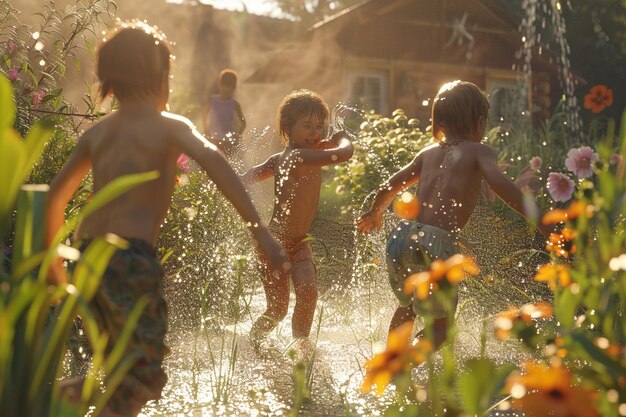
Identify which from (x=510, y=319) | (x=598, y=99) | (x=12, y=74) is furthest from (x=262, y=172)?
(x=598, y=99)

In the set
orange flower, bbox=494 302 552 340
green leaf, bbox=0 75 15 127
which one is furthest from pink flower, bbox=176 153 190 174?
green leaf, bbox=0 75 15 127

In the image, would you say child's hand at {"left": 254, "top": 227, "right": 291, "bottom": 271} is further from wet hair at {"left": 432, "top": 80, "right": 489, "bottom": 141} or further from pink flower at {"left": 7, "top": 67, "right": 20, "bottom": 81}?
pink flower at {"left": 7, "top": 67, "right": 20, "bottom": 81}

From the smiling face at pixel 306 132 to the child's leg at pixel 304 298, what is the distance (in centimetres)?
65

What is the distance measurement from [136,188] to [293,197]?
2118 millimetres

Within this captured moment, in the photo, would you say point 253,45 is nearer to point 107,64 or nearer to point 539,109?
point 539,109

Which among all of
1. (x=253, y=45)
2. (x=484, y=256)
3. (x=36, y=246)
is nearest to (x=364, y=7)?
(x=253, y=45)

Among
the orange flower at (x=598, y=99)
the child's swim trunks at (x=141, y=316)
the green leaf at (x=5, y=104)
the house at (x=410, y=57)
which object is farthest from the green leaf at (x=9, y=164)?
the house at (x=410, y=57)

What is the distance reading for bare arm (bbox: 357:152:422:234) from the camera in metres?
4.37

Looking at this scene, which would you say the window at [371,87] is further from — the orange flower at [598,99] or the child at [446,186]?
the child at [446,186]

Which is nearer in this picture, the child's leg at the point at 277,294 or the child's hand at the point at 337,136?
the child's leg at the point at 277,294

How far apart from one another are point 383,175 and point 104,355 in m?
5.93

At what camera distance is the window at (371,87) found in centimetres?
1862

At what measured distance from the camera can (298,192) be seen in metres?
4.82

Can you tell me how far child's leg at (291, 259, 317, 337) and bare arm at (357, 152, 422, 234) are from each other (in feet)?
1.23
